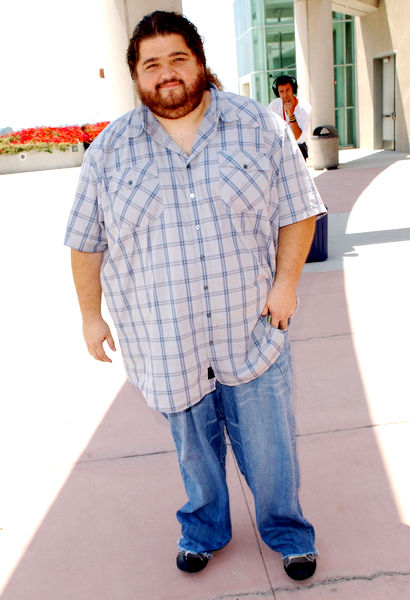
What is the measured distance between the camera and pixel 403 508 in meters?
2.76

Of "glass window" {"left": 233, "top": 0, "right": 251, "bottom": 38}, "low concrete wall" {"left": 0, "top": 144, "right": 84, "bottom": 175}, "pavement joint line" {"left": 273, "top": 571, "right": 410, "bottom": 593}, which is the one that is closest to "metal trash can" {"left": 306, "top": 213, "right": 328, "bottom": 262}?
"pavement joint line" {"left": 273, "top": 571, "right": 410, "bottom": 593}

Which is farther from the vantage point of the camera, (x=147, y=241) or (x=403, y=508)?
(x=403, y=508)

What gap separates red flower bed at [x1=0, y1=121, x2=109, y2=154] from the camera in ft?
85.1

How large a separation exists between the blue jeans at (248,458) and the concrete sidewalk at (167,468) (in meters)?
0.15

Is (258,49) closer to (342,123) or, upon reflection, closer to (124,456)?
(342,123)

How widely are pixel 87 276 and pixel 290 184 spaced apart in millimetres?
812

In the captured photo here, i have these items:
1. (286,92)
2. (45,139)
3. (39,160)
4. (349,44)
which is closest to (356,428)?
(286,92)

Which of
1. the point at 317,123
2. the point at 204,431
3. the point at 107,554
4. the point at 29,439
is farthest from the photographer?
the point at 317,123

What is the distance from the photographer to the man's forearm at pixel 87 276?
7.48 ft

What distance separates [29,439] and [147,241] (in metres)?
2.16

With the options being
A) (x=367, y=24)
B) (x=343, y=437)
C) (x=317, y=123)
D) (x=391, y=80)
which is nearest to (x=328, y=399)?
(x=343, y=437)

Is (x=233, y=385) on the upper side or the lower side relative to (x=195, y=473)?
upper

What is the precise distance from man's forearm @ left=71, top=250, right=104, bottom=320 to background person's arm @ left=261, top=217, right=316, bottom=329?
2.08 feet

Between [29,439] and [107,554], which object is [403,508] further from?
[29,439]
